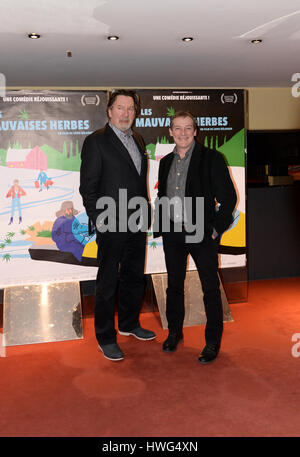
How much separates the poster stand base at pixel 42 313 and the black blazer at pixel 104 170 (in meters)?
Result: 0.95

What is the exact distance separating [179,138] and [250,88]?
11.3ft

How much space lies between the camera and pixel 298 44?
12.6ft

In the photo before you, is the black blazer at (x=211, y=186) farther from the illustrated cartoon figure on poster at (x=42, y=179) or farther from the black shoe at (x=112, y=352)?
the illustrated cartoon figure on poster at (x=42, y=179)

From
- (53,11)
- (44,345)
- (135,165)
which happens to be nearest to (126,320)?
(44,345)

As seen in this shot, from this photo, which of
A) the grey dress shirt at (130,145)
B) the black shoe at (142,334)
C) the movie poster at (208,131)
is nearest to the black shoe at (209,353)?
the black shoe at (142,334)

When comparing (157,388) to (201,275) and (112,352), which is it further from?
(201,275)

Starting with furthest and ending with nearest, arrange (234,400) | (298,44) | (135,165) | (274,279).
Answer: (274,279) < (298,44) < (135,165) < (234,400)

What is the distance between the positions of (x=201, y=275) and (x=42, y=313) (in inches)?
53.7

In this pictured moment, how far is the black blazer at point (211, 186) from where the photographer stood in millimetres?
2883

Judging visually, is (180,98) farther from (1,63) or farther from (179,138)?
(1,63)

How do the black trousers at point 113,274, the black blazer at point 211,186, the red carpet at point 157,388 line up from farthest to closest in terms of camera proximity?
1. the black trousers at point 113,274
2. the black blazer at point 211,186
3. the red carpet at point 157,388

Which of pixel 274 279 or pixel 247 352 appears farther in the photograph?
pixel 274 279

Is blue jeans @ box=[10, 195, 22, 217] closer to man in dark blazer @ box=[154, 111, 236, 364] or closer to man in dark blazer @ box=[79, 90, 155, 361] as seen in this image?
man in dark blazer @ box=[79, 90, 155, 361]

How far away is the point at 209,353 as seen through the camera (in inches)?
120
